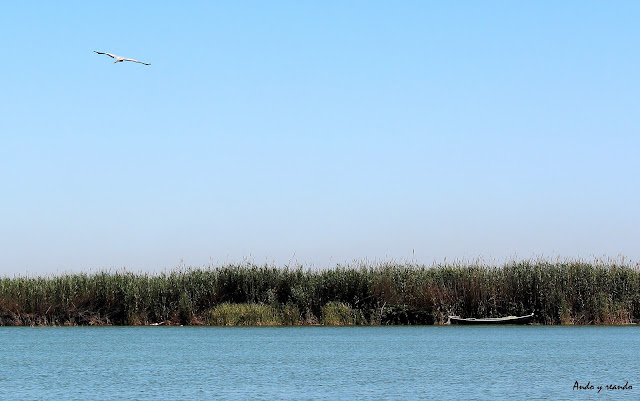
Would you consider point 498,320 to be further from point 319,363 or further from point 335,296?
point 319,363

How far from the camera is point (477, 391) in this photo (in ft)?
62.3

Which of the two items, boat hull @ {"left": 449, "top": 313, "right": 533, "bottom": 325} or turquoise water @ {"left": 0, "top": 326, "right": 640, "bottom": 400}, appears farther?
boat hull @ {"left": 449, "top": 313, "right": 533, "bottom": 325}

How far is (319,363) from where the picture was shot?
24.8 meters

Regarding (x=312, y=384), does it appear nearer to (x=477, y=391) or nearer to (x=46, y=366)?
(x=477, y=391)

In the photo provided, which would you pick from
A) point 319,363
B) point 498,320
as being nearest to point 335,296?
point 498,320

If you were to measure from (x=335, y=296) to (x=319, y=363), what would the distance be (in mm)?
16251

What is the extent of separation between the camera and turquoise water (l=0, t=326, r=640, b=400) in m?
19.1

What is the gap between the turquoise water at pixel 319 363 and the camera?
62.8 feet

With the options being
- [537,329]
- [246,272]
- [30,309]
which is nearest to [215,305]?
[246,272]

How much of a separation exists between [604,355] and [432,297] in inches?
563

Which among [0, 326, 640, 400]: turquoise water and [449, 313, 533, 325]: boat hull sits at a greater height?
[449, 313, 533, 325]: boat hull

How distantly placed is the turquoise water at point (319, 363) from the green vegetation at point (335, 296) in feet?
8.94

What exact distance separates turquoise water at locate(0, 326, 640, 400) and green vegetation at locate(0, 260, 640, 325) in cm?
273

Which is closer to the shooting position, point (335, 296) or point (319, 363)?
point (319, 363)
